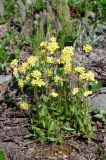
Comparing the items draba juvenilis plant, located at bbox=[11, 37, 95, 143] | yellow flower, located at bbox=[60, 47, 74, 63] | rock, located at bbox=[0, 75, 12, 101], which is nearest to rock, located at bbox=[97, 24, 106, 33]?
rock, located at bbox=[0, 75, 12, 101]

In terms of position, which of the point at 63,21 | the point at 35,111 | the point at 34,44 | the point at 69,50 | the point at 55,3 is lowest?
the point at 35,111

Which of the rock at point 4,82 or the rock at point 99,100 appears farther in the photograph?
the rock at point 4,82

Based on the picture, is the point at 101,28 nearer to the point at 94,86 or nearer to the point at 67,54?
the point at 94,86

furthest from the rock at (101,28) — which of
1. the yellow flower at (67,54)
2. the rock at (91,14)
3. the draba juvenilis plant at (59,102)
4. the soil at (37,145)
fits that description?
the yellow flower at (67,54)

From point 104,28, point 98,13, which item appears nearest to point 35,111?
point 104,28

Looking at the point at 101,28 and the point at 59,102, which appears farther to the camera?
the point at 101,28

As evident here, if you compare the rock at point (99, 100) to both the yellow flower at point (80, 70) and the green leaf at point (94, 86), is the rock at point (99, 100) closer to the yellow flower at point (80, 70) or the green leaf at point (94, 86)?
the green leaf at point (94, 86)

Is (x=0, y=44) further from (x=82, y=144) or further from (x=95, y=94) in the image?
(x=82, y=144)

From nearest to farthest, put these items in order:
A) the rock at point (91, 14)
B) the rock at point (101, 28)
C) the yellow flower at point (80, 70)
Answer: the yellow flower at point (80, 70), the rock at point (101, 28), the rock at point (91, 14)

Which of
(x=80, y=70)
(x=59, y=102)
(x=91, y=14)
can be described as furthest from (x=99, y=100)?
(x=91, y=14)
